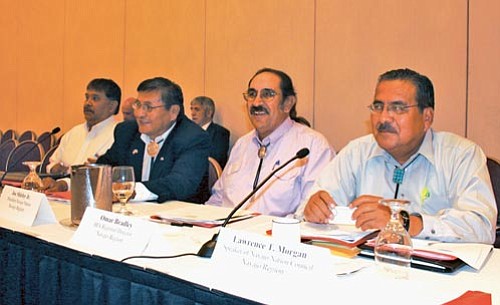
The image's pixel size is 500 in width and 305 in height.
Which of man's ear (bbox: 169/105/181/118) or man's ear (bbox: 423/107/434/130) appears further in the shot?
man's ear (bbox: 169/105/181/118)

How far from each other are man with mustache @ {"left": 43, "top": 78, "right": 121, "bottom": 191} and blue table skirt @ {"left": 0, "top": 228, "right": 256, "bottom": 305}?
2.64m

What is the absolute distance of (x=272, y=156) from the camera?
114 inches

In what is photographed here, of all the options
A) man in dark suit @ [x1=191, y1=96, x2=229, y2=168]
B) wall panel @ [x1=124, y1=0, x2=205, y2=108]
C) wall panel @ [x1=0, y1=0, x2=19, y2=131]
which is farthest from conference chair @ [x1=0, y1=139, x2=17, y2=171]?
wall panel @ [x1=0, y1=0, x2=19, y2=131]

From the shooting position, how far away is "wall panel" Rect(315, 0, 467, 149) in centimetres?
370

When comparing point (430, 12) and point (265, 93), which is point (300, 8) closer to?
point (430, 12)

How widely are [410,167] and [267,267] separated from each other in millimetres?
1209

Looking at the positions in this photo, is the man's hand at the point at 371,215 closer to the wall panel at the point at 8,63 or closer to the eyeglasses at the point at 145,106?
the eyeglasses at the point at 145,106

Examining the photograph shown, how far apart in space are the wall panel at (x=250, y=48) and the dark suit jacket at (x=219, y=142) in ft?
0.59

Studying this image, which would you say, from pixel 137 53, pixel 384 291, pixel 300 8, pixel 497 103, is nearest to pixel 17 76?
pixel 137 53

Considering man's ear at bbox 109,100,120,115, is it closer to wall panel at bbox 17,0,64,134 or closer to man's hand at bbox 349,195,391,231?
wall panel at bbox 17,0,64,134

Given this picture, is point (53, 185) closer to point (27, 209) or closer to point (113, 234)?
point (27, 209)

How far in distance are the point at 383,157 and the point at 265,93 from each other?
994 millimetres

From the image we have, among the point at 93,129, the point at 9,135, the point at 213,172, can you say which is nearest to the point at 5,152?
the point at 93,129

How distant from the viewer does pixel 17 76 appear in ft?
24.9
